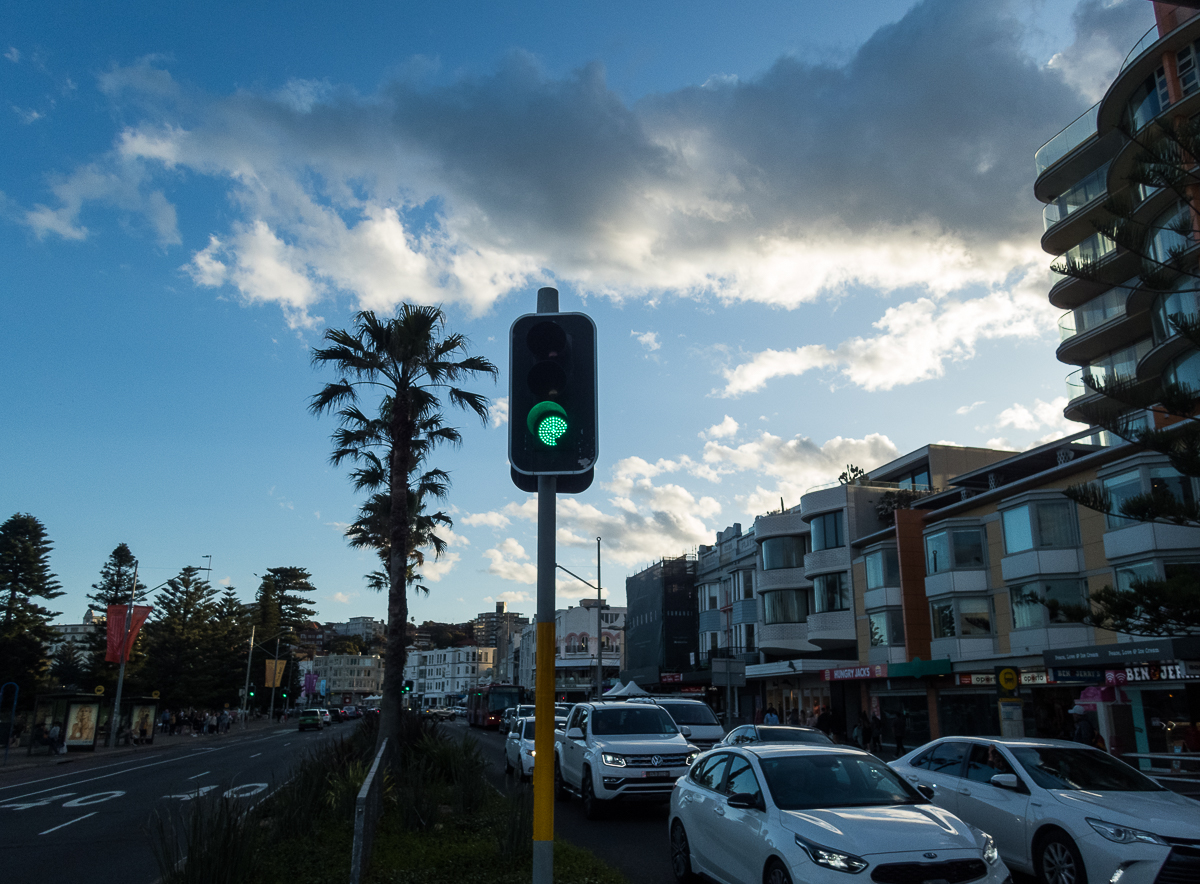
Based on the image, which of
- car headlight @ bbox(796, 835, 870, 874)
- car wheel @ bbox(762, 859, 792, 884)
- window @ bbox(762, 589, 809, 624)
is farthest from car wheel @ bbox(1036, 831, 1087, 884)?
window @ bbox(762, 589, 809, 624)

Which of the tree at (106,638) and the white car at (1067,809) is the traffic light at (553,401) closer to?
the white car at (1067,809)

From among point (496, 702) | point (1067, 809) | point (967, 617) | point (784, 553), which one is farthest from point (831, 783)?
point (496, 702)

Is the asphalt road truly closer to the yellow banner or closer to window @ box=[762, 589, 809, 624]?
window @ box=[762, 589, 809, 624]

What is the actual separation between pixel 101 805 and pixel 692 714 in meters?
11.9

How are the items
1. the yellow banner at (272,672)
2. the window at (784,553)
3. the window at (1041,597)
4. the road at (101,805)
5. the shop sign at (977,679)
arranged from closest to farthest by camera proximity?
the road at (101,805) → the window at (1041,597) → the shop sign at (977,679) → the window at (784,553) → the yellow banner at (272,672)

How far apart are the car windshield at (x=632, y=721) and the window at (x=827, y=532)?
31958 mm

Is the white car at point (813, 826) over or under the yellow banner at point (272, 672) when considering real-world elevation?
under

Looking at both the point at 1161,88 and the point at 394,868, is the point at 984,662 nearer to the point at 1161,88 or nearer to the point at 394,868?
the point at 1161,88

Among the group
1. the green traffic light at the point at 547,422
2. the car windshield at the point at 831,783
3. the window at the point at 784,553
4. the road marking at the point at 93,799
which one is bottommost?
the road marking at the point at 93,799

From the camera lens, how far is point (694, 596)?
77.8 m

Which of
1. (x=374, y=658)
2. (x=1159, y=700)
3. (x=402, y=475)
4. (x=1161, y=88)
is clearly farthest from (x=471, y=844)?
(x=374, y=658)

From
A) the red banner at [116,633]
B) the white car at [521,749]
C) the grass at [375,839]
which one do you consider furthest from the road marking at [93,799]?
the red banner at [116,633]

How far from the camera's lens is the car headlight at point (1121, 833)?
7348mm

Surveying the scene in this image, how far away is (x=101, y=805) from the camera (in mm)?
16672
